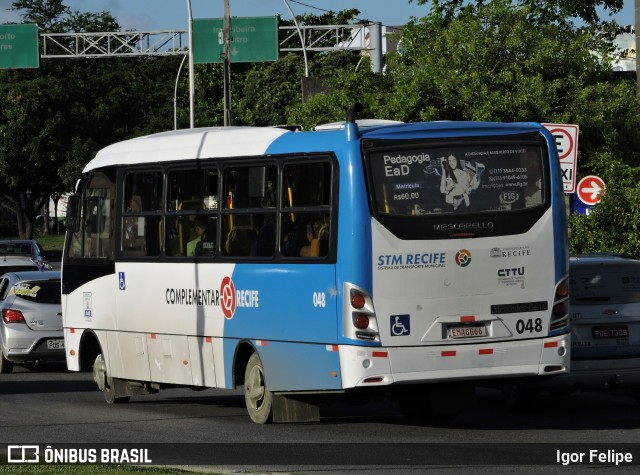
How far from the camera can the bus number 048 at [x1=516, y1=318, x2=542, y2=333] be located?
13.7 metres

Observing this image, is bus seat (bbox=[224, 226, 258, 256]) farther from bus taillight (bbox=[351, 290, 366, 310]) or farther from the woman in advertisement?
the woman in advertisement

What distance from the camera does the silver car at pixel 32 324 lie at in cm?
2239

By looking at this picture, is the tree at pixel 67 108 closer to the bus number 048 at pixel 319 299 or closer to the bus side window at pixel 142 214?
the bus side window at pixel 142 214

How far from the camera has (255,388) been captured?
14789mm

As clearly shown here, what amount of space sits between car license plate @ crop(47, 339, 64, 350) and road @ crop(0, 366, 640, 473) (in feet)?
10.9

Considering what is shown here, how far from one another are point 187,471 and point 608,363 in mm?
5743

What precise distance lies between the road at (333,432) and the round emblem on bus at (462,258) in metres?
1.56

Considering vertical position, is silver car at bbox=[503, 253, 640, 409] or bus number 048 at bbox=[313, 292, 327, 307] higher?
bus number 048 at bbox=[313, 292, 327, 307]

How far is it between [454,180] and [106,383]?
6235mm

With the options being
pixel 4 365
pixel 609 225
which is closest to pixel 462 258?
pixel 609 225

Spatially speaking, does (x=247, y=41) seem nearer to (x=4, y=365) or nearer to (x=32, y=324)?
(x=4, y=365)

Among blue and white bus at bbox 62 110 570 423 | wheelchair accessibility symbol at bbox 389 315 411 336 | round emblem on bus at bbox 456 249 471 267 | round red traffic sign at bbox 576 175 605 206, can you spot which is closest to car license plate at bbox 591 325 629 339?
blue and white bus at bbox 62 110 570 423

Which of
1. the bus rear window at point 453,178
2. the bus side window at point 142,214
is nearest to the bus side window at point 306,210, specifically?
the bus rear window at point 453,178

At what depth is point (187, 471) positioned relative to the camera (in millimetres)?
10859
